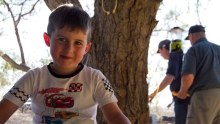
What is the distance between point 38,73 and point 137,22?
1.44 metres

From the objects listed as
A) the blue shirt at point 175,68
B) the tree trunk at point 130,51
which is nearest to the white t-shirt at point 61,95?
the tree trunk at point 130,51

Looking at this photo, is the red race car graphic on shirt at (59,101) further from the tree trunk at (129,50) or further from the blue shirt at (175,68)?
the blue shirt at (175,68)

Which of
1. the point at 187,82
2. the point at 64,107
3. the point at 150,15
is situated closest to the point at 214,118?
the point at 187,82

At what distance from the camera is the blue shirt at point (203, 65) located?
14.1 feet

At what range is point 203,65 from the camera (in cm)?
438

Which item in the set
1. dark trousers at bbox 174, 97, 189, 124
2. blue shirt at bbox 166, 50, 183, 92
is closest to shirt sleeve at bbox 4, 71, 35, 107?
dark trousers at bbox 174, 97, 189, 124

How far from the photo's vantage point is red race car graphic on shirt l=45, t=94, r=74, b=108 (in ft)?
5.33

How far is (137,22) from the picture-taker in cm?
298

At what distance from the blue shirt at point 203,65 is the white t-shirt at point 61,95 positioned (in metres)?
2.74

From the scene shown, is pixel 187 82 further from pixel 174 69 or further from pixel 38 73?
pixel 38 73

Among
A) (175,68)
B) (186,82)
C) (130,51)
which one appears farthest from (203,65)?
(130,51)

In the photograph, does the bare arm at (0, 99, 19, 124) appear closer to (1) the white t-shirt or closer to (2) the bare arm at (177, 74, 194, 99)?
(1) the white t-shirt

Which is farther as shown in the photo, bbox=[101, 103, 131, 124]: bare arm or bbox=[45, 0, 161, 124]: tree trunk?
bbox=[45, 0, 161, 124]: tree trunk

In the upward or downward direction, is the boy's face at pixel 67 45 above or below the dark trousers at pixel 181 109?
above
